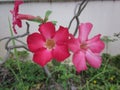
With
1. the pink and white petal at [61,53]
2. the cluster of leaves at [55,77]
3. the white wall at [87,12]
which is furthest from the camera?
the white wall at [87,12]

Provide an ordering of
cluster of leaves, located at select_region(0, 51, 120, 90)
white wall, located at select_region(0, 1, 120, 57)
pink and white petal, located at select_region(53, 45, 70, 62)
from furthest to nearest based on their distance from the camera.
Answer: white wall, located at select_region(0, 1, 120, 57) → cluster of leaves, located at select_region(0, 51, 120, 90) → pink and white petal, located at select_region(53, 45, 70, 62)

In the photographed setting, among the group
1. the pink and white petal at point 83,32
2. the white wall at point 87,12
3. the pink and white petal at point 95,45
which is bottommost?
the white wall at point 87,12

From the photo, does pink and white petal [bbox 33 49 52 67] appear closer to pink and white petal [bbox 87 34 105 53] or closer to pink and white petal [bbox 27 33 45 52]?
pink and white petal [bbox 27 33 45 52]

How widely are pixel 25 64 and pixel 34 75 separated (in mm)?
290

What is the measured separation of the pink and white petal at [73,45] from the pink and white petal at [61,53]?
2 cm

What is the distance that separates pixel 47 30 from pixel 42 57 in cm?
7

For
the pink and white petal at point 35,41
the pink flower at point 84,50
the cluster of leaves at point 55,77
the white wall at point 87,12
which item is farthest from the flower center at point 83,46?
the white wall at point 87,12

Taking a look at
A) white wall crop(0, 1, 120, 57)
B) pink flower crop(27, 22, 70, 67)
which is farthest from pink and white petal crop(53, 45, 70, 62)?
white wall crop(0, 1, 120, 57)

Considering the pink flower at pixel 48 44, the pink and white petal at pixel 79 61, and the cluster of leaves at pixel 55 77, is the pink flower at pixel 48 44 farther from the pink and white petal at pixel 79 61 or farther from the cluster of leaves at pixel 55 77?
the cluster of leaves at pixel 55 77

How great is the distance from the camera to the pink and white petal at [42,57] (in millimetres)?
862

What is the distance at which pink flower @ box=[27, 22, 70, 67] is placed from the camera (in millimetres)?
862

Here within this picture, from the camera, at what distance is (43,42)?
0.89 metres

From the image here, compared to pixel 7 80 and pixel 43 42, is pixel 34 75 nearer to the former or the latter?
pixel 7 80

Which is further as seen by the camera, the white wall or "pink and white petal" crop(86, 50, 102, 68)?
the white wall
